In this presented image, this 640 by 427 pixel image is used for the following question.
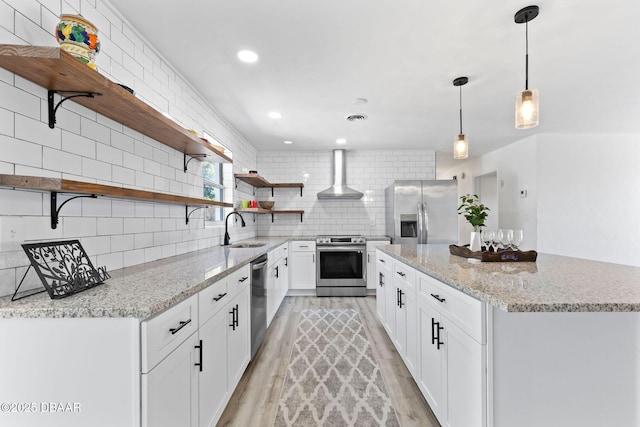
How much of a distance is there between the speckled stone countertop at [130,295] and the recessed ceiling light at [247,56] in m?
1.57

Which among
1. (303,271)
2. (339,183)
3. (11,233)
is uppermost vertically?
(339,183)

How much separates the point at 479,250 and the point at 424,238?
267 centimetres

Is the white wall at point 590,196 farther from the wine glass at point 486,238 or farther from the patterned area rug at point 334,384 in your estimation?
the patterned area rug at point 334,384

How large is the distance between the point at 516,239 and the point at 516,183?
3.88 metres

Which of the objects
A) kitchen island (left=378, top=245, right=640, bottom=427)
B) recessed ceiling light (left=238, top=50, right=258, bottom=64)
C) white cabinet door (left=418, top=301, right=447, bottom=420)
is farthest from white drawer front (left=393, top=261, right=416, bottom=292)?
recessed ceiling light (left=238, top=50, right=258, bottom=64)

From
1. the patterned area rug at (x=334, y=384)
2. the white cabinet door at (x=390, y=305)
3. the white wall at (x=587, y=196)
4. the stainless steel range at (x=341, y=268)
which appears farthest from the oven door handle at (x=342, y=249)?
the white wall at (x=587, y=196)

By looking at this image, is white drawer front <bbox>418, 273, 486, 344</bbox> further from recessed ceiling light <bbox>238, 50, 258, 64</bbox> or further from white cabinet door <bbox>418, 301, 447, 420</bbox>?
recessed ceiling light <bbox>238, 50, 258, 64</bbox>

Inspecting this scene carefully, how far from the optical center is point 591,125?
426cm

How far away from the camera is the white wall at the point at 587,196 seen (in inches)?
185

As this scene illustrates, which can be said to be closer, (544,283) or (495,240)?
(544,283)

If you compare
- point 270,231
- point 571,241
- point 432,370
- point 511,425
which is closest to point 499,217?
point 571,241

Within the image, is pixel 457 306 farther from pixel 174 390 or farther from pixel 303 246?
pixel 303 246

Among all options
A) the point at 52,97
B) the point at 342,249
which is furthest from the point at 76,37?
the point at 342,249

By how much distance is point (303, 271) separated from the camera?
15.3 feet
